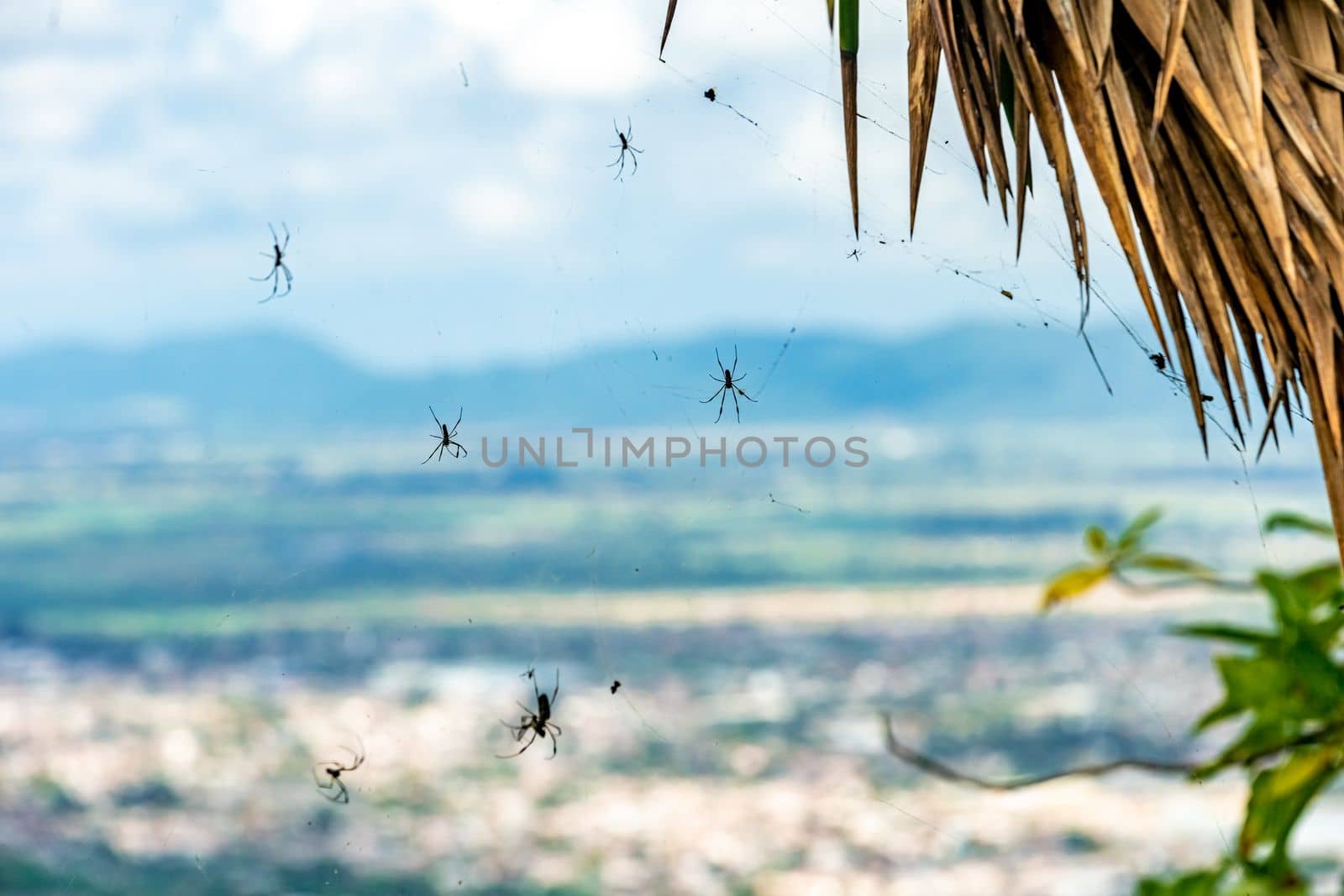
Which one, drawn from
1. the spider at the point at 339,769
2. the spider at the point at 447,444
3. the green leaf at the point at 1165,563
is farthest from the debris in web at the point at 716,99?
the spider at the point at 339,769

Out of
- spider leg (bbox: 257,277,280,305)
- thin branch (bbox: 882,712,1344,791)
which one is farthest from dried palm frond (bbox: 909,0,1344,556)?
spider leg (bbox: 257,277,280,305)

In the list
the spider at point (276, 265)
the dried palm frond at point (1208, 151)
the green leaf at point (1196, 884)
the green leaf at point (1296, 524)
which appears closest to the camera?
the dried palm frond at point (1208, 151)

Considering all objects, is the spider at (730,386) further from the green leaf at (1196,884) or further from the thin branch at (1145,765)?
the green leaf at (1196,884)

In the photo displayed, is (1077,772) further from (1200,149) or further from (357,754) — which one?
(357,754)

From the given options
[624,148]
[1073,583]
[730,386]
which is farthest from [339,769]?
[1073,583]

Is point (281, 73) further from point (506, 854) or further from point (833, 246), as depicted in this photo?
point (506, 854)

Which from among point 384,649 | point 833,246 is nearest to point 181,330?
point 833,246
